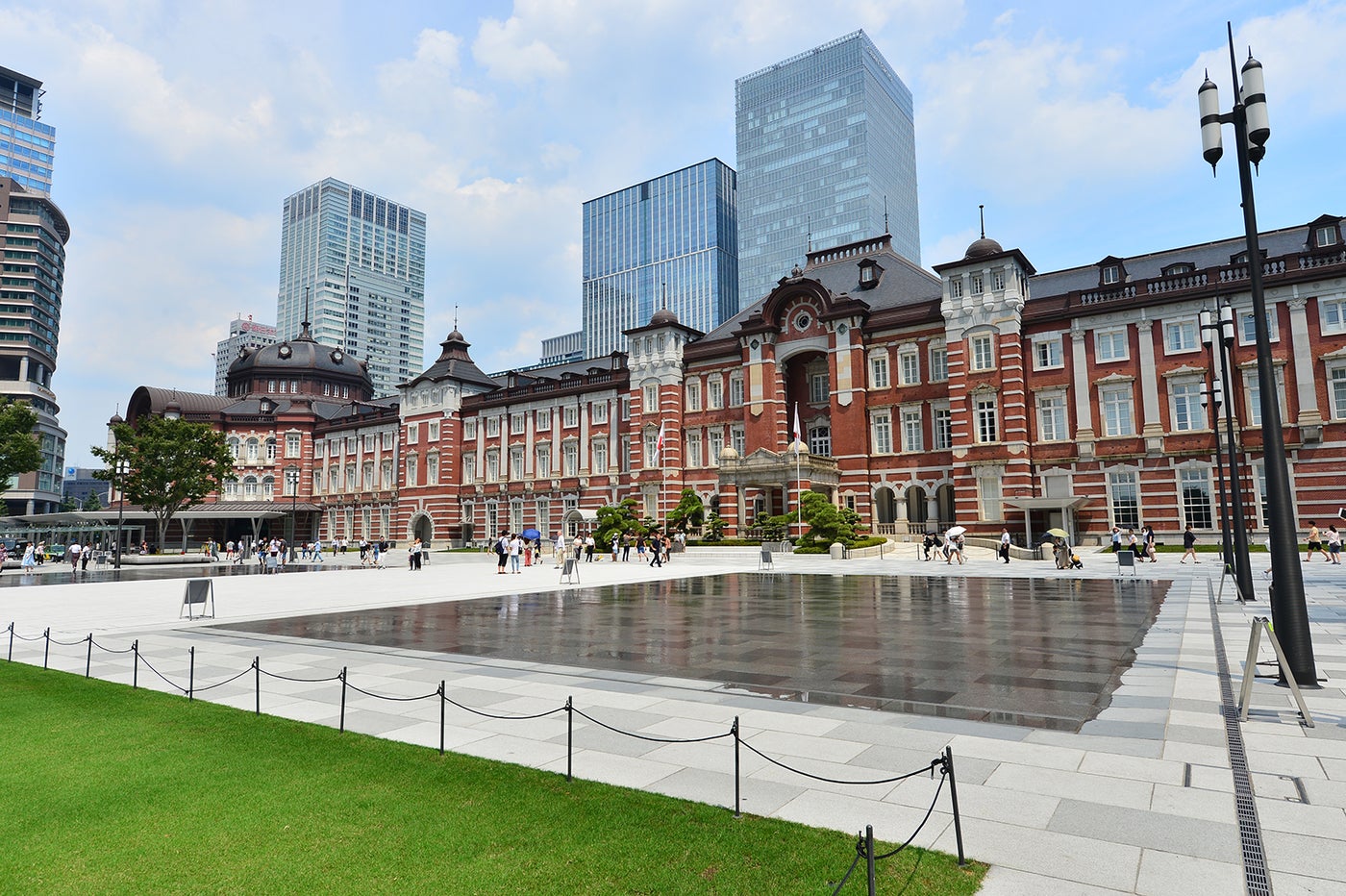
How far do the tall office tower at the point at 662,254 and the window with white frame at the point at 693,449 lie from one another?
3943 inches

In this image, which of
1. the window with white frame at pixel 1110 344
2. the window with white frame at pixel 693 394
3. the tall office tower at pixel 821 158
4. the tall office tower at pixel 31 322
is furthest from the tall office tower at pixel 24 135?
the window with white frame at pixel 1110 344

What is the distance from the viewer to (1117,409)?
3809cm

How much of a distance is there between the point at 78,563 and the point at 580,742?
45.6 meters

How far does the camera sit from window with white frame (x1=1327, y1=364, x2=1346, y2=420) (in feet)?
110

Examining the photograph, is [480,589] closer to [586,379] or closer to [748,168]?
[586,379]

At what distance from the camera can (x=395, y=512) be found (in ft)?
224

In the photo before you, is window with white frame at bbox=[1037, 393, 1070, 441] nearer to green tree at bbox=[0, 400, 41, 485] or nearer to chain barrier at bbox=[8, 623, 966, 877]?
chain barrier at bbox=[8, 623, 966, 877]

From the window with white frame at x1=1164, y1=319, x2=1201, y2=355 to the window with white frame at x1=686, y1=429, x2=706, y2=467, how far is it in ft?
89.9

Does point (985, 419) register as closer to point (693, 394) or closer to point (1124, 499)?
point (1124, 499)

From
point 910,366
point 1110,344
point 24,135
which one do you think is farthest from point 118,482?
point 24,135

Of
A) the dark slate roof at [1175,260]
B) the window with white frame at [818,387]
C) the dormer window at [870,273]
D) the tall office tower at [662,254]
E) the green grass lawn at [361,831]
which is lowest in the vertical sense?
the green grass lawn at [361,831]

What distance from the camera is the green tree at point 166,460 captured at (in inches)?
1961

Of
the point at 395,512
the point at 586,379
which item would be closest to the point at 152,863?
the point at 586,379

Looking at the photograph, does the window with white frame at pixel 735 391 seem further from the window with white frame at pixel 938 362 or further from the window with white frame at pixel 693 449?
the window with white frame at pixel 938 362
